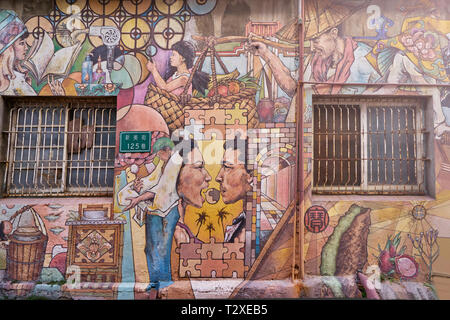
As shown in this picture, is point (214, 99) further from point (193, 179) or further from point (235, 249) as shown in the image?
point (235, 249)

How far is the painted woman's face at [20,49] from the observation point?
177 inches

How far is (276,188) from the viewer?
4371mm

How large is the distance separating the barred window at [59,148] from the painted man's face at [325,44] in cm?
277

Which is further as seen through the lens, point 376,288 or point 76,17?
point 76,17

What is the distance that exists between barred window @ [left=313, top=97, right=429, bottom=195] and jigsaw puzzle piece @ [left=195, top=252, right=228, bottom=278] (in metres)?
1.52

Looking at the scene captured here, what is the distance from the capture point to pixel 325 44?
4.49 meters

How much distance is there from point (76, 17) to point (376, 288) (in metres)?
5.14

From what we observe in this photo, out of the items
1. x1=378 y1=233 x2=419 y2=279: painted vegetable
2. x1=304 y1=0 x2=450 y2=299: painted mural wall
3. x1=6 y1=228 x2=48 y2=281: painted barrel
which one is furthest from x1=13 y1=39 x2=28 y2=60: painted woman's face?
x1=378 y1=233 x2=419 y2=279: painted vegetable

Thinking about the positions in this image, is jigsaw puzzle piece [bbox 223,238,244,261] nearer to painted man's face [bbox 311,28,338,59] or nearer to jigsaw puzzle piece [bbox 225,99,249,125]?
jigsaw puzzle piece [bbox 225,99,249,125]

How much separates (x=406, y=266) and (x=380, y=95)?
2.18 meters

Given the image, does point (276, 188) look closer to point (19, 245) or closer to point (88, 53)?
point (88, 53)

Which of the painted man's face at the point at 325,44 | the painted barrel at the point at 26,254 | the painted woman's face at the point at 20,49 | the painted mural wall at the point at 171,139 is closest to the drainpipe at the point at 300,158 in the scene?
the painted mural wall at the point at 171,139

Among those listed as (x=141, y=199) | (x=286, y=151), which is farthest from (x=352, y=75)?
(x=141, y=199)
